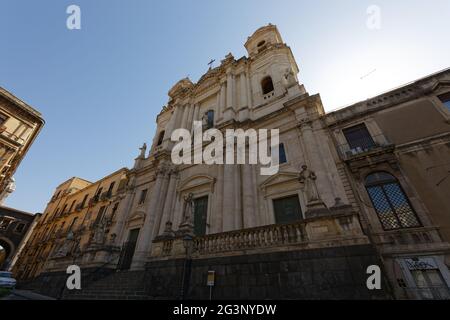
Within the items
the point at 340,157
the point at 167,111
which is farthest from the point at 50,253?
the point at 340,157

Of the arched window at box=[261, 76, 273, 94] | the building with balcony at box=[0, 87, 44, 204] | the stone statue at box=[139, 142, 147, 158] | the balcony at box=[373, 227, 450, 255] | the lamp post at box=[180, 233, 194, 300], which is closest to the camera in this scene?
the balcony at box=[373, 227, 450, 255]

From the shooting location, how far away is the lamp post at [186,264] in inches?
298

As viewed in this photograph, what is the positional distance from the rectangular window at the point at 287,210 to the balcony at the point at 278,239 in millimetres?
2867

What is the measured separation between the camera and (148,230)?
14.3 m

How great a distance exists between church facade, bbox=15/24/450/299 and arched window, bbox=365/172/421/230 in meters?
0.04

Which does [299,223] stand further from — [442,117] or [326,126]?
[442,117]

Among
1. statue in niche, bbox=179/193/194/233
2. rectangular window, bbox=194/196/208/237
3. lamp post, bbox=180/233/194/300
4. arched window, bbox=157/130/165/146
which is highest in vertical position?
arched window, bbox=157/130/165/146

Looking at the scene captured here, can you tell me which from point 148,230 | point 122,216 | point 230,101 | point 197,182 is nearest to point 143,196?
point 122,216

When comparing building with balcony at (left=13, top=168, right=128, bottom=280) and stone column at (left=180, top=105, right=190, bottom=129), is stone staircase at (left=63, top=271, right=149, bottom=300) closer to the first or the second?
building with balcony at (left=13, top=168, right=128, bottom=280)

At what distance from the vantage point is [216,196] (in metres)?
13.1

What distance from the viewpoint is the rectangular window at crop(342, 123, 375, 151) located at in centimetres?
1018

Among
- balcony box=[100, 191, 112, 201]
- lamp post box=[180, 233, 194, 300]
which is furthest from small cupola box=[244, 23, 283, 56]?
balcony box=[100, 191, 112, 201]

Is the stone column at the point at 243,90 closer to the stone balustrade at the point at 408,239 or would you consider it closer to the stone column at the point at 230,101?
the stone column at the point at 230,101
